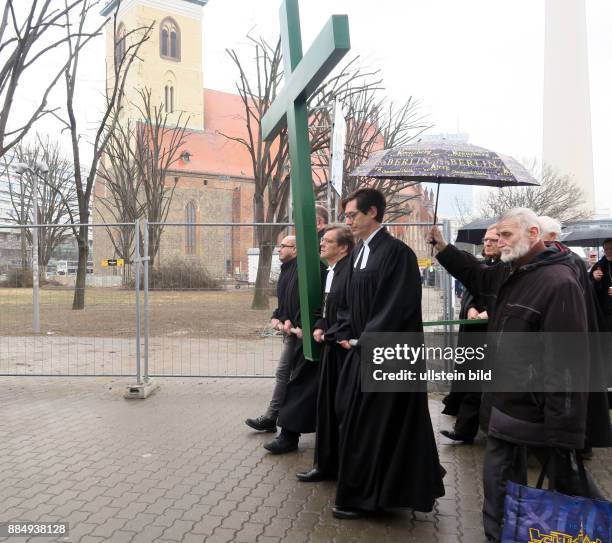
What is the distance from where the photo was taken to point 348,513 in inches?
149

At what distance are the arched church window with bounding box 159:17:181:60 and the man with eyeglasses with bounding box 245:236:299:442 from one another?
5736 centimetres

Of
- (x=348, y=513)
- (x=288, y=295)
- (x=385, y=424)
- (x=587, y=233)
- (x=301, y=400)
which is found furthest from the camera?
(x=587, y=233)

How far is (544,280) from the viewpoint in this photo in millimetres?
3084

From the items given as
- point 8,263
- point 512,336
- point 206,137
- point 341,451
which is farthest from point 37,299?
point 206,137

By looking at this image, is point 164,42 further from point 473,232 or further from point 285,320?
point 285,320

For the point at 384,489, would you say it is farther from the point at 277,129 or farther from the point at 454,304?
the point at 454,304

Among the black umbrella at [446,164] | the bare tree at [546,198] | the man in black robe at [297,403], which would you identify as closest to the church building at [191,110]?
the bare tree at [546,198]

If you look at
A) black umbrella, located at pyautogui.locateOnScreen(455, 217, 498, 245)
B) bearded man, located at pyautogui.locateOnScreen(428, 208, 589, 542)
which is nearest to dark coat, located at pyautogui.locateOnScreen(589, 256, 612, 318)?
black umbrella, located at pyautogui.locateOnScreen(455, 217, 498, 245)

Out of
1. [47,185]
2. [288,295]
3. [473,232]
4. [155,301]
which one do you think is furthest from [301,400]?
[47,185]

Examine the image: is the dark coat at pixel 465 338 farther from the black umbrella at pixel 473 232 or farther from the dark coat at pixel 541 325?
the black umbrella at pixel 473 232

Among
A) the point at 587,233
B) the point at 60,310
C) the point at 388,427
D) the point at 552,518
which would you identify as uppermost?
the point at 587,233

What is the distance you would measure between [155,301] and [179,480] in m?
3.51

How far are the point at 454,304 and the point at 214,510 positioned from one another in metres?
4.66

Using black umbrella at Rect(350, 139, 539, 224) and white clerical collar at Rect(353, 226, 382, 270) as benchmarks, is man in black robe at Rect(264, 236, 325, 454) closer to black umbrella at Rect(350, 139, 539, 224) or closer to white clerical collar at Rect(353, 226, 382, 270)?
black umbrella at Rect(350, 139, 539, 224)
